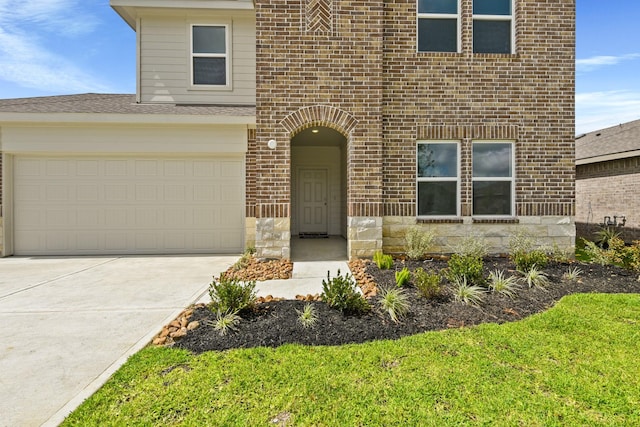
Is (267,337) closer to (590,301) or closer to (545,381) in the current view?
(545,381)

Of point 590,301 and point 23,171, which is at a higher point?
point 23,171

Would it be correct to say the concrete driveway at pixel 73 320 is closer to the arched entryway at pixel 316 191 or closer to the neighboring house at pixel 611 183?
the arched entryway at pixel 316 191

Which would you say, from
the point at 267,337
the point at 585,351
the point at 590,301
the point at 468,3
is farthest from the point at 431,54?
the point at 267,337

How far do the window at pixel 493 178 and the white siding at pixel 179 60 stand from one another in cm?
649

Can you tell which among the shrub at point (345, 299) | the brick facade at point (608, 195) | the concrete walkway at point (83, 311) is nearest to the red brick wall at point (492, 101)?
the concrete walkway at point (83, 311)

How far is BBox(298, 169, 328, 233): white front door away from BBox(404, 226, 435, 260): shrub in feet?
15.0

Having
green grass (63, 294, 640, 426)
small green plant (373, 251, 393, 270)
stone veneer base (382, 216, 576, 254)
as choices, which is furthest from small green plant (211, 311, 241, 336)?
stone veneer base (382, 216, 576, 254)

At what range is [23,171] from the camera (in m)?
8.25

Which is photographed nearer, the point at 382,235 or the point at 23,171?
the point at 382,235

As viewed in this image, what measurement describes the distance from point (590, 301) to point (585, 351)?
181 cm

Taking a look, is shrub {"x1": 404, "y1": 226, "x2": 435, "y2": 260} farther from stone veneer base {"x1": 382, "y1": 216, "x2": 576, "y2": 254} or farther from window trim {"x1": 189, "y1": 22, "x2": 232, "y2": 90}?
window trim {"x1": 189, "y1": 22, "x2": 232, "y2": 90}

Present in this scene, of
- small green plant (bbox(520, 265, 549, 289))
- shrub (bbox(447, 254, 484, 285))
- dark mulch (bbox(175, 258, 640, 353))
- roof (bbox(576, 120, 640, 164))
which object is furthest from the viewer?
roof (bbox(576, 120, 640, 164))

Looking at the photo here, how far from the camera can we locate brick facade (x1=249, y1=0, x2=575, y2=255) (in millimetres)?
6980

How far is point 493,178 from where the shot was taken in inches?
295
